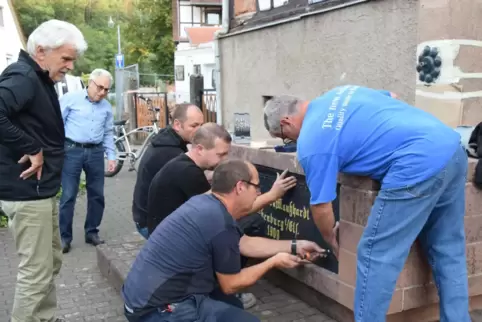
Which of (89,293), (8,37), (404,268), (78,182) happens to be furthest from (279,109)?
(8,37)

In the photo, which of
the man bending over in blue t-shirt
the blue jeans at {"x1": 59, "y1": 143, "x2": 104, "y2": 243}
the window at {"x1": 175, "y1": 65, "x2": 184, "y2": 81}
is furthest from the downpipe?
the window at {"x1": 175, "y1": 65, "x2": 184, "y2": 81}

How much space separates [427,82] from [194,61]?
71.4 ft

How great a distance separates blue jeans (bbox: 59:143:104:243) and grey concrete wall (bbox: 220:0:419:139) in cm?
274

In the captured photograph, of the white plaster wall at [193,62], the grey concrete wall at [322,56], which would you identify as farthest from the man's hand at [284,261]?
the white plaster wall at [193,62]

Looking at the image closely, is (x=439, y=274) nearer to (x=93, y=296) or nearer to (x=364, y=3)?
(x=93, y=296)

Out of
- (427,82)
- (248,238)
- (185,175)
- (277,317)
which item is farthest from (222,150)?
(427,82)

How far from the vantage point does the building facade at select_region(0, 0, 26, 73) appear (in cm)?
2711

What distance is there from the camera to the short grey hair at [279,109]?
2863 mm

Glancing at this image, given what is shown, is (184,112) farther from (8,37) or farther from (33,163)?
(8,37)

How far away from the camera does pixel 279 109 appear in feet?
9.50

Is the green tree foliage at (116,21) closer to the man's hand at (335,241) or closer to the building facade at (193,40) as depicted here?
the building facade at (193,40)

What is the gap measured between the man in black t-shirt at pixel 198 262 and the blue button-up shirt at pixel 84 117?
3064mm

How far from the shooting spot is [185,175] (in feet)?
10.6

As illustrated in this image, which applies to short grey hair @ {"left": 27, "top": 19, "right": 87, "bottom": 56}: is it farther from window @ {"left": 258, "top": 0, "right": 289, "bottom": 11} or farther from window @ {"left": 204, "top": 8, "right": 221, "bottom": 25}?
window @ {"left": 204, "top": 8, "right": 221, "bottom": 25}
